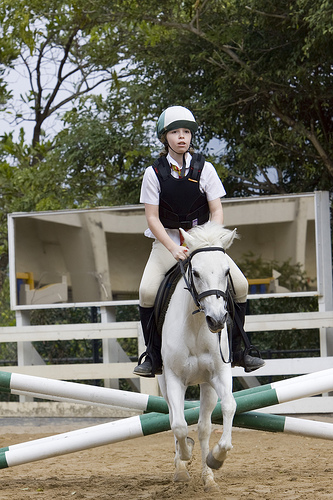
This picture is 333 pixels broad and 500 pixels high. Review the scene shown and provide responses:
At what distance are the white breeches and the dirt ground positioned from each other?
1.25 meters

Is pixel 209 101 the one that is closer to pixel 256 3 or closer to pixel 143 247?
pixel 256 3

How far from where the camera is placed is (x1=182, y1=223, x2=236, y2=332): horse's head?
363 centimetres

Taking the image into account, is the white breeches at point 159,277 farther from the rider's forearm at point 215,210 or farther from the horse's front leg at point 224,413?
the horse's front leg at point 224,413

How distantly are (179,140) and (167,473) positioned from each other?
8.55ft

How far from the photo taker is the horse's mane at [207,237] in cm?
400

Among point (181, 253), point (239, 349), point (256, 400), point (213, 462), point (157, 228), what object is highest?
point (157, 228)

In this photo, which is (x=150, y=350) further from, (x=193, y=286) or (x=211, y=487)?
(x=211, y=487)

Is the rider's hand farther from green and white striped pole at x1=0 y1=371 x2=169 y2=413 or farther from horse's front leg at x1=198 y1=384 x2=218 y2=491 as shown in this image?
green and white striped pole at x1=0 y1=371 x2=169 y2=413

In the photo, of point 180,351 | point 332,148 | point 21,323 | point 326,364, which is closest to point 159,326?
point 180,351

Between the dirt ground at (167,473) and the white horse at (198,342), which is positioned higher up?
the white horse at (198,342)

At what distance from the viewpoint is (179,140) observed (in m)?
4.55

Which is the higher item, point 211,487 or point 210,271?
point 210,271

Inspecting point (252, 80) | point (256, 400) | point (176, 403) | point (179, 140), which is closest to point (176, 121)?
point (179, 140)

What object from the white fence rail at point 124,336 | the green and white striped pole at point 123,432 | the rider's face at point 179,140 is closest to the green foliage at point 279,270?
the white fence rail at point 124,336
